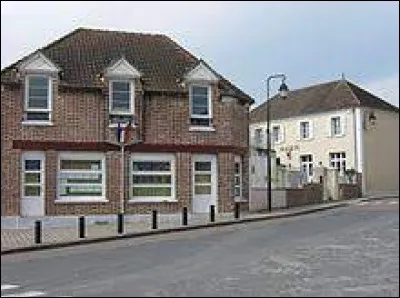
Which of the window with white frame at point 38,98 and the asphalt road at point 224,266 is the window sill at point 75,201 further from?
the asphalt road at point 224,266

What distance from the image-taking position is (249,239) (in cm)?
2028

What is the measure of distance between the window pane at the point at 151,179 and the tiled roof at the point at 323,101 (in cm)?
2071

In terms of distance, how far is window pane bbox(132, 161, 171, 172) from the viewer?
2945 centimetres

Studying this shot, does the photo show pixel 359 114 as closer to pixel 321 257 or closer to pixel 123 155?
pixel 123 155

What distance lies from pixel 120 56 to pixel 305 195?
525 inches

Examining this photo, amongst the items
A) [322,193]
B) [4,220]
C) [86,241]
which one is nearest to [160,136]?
[4,220]

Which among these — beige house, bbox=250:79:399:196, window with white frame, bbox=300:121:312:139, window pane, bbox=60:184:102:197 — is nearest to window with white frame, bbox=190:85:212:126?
window pane, bbox=60:184:102:197

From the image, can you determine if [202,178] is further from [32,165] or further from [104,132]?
[32,165]

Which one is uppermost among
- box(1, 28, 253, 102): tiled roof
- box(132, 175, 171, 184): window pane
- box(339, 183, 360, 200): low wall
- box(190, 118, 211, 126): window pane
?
box(1, 28, 253, 102): tiled roof

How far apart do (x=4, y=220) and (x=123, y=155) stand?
16.3 ft

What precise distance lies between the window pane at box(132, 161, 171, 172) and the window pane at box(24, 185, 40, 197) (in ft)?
12.5

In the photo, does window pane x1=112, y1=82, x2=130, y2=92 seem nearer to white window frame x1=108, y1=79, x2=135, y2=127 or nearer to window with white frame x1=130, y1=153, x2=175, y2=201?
white window frame x1=108, y1=79, x2=135, y2=127

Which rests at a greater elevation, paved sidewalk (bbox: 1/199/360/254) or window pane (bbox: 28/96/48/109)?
window pane (bbox: 28/96/48/109)

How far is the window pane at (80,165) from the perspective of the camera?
93.4ft
